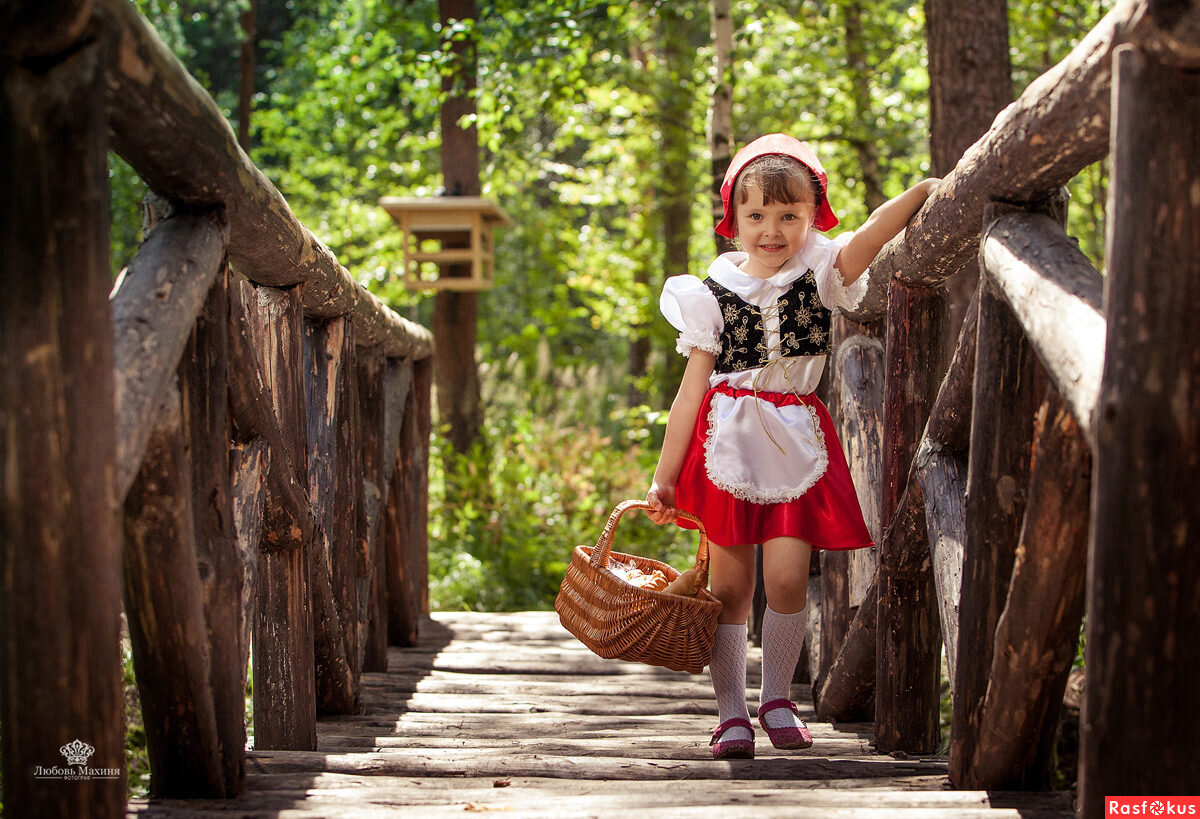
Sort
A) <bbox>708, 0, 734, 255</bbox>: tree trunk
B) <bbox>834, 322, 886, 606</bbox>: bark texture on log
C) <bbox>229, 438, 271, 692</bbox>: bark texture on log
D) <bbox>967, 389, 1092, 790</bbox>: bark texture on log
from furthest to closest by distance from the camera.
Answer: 1. <bbox>708, 0, 734, 255</bbox>: tree trunk
2. <bbox>834, 322, 886, 606</bbox>: bark texture on log
3. <bbox>229, 438, 271, 692</bbox>: bark texture on log
4. <bbox>967, 389, 1092, 790</bbox>: bark texture on log

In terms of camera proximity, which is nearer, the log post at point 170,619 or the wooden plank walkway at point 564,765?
the log post at point 170,619

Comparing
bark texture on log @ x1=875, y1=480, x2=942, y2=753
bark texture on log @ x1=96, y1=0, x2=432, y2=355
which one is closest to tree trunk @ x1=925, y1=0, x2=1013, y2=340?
bark texture on log @ x1=875, y1=480, x2=942, y2=753

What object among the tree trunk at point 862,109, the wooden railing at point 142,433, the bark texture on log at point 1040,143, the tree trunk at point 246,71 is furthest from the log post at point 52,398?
the tree trunk at point 246,71

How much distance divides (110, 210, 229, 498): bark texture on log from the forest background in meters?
4.22

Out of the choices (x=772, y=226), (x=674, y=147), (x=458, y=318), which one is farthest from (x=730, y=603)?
(x=674, y=147)

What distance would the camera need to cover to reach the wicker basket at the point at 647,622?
271 centimetres

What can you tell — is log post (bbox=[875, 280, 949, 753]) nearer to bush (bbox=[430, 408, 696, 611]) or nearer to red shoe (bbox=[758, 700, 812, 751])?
red shoe (bbox=[758, 700, 812, 751])

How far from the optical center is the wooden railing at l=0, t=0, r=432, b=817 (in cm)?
147

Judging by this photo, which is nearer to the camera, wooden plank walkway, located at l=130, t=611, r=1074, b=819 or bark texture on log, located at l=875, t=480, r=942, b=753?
wooden plank walkway, located at l=130, t=611, r=1074, b=819

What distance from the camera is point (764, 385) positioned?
2.90 metres

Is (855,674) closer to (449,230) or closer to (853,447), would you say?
(853,447)

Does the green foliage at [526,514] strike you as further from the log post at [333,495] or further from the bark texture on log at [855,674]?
the bark texture on log at [855,674]

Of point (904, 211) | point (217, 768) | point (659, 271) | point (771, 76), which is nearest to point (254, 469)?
point (217, 768)

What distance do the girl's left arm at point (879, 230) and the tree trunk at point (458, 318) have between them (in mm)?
5931
